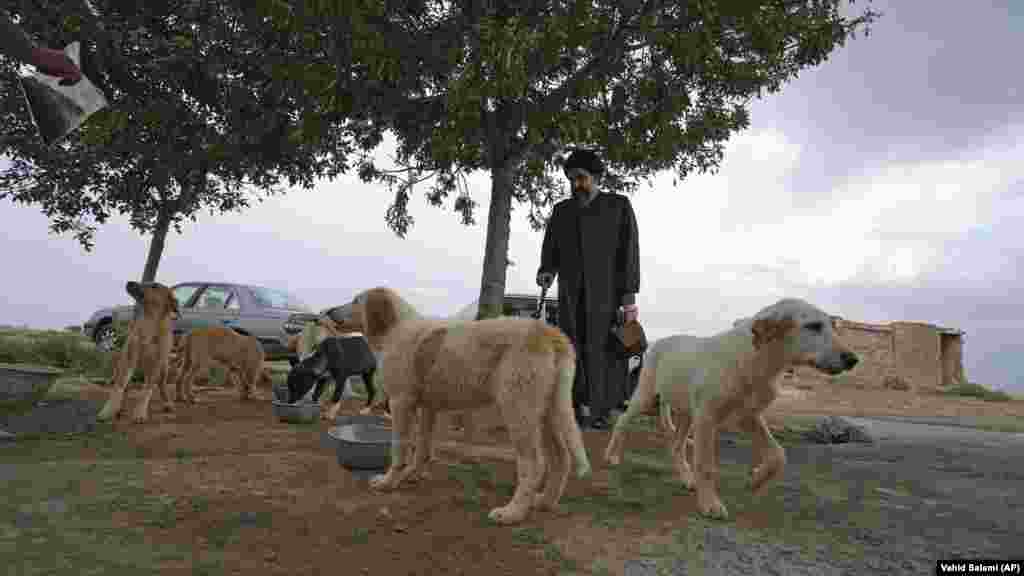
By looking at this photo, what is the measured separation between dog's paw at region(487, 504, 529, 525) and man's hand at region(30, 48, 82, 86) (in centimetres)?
779

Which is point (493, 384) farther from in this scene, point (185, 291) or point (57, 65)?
point (185, 291)

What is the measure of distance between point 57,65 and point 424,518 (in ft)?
25.2

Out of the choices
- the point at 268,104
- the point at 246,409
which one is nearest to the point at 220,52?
the point at 268,104

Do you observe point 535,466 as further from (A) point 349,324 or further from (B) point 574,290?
(B) point 574,290

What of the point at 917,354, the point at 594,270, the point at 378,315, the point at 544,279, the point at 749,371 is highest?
the point at 917,354

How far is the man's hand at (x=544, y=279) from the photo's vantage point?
579 cm

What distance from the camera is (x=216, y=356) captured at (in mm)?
8141

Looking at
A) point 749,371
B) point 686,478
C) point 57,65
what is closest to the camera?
point 749,371

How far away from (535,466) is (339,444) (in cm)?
163

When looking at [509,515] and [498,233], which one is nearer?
[509,515]

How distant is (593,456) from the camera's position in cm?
532

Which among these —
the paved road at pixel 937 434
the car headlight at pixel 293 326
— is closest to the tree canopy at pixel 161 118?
the car headlight at pixel 293 326

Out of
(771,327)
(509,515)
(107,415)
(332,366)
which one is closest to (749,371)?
(771,327)

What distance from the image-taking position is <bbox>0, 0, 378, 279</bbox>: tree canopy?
12203 millimetres
